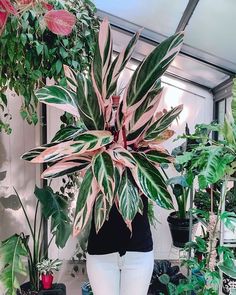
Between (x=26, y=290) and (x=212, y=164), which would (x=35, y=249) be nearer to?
(x=26, y=290)

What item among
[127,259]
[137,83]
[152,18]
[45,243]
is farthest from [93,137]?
[45,243]

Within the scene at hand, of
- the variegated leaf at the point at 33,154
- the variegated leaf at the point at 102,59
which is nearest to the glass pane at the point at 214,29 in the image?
the variegated leaf at the point at 102,59

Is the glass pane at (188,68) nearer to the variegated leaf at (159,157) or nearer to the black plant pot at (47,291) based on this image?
the variegated leaf at (159,157)

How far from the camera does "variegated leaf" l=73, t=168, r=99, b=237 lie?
1.22 m

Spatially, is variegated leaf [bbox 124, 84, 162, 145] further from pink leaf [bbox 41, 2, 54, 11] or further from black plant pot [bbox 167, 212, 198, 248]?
black plant pot [bbox 167, 212, 198, 248]

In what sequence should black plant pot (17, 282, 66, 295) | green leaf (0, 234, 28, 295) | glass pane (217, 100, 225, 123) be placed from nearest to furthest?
green leaf (0, 234, 28, 295) → black plant pot (17, 282, 66, 295) → glass pane (217, 100, 225, 123)

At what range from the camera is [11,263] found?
2.03 m

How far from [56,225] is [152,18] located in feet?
5.74

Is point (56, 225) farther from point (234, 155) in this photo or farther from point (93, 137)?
point (234, 155)

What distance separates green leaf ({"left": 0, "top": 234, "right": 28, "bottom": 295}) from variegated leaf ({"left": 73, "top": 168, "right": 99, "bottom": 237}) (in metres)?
1.01

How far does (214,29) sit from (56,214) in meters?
1.71

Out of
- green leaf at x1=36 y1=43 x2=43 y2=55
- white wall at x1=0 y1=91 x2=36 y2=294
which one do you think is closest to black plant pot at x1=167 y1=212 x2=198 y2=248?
white wall at x1=0 y1=91 x2=36 y2=294

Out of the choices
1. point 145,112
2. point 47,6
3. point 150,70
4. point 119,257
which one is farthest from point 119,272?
point 47,6

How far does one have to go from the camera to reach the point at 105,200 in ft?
3.98
